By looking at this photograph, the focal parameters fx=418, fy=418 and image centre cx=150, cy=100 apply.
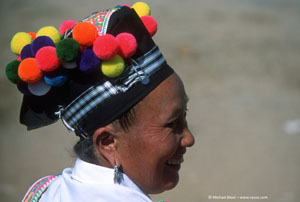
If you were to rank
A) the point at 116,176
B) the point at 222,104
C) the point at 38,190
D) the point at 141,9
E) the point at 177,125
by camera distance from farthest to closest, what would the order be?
the point at 222,104, the point at 38,190, the point at 141,9, the point at 177,125, the point at 116,176

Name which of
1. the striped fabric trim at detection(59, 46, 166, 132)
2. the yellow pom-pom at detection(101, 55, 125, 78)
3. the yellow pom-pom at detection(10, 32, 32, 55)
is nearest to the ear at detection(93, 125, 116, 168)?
the striped fabric trim at detection(59, 46, 166, 132)

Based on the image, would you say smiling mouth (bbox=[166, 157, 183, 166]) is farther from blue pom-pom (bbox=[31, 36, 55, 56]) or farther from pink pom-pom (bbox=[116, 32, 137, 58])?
blue pom-pom (bbox=[31, 36, 55, 56])

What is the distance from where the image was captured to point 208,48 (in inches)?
373

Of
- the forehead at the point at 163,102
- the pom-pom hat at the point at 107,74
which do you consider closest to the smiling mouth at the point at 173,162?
the forehead at the point at 163,102

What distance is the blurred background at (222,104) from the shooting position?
5648 mm

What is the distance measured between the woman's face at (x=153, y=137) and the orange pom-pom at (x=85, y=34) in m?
0.39

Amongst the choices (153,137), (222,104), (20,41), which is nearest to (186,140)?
(153,137)

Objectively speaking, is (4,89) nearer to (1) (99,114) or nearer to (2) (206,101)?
(2) (206,101)

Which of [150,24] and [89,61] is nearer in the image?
[89,61]

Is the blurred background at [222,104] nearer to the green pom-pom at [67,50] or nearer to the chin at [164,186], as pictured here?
the chin at [164,186]

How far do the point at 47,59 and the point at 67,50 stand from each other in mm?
114

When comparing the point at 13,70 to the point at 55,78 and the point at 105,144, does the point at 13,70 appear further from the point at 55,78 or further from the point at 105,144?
the point at 105,144

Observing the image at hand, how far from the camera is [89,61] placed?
1986mm

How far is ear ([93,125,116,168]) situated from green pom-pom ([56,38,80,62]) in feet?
1.25
